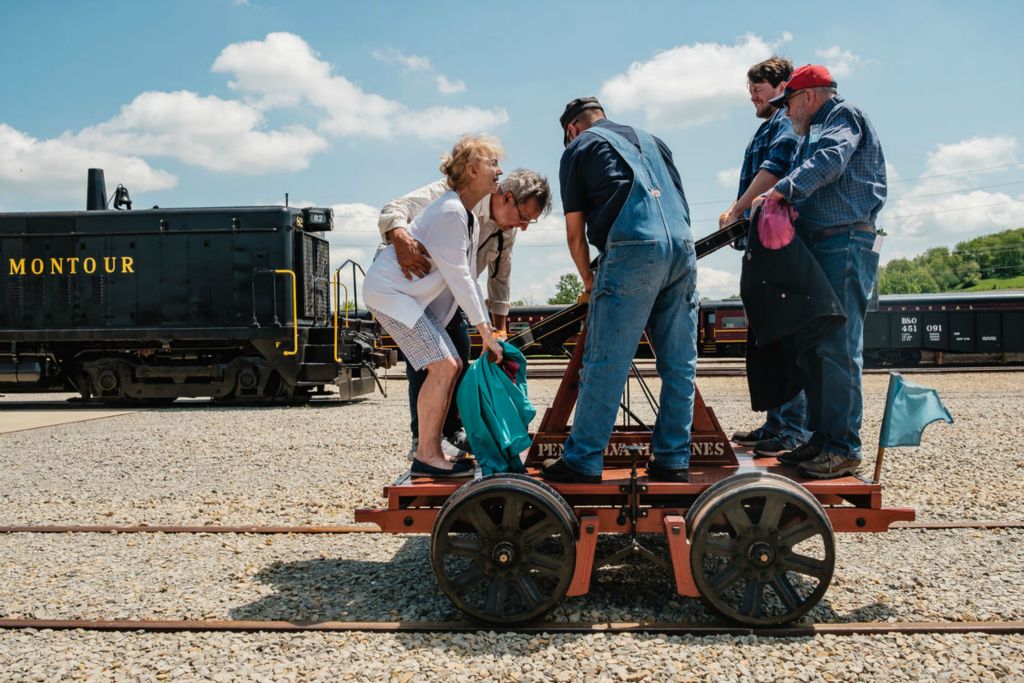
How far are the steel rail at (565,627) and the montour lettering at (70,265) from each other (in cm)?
1138

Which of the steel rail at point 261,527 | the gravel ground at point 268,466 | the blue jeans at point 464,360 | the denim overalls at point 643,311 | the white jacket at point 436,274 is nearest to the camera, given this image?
the denim overalls at point 643,311

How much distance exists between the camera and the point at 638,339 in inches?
135

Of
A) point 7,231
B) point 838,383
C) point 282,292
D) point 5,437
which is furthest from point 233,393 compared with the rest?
point 838,383

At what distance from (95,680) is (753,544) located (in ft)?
8.37

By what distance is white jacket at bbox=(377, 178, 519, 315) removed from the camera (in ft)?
13.3

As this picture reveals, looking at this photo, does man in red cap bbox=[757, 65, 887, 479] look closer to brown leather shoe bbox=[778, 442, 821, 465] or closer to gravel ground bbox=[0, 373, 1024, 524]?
brown leather shoe bbox=[778, 442, 821, 465]

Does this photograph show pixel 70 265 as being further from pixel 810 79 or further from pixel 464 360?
pixel 810 79

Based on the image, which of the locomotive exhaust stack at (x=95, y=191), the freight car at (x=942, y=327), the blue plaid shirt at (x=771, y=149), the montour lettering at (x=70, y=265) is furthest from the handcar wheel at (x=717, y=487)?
the freight car at (x=942, y=327)

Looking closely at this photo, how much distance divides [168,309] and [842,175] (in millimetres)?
12268

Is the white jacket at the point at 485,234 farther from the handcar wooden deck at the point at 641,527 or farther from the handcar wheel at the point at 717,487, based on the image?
the handcar wheel at the point at 717,487

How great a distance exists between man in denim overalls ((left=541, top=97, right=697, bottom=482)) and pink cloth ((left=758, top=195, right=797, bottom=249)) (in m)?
0.35

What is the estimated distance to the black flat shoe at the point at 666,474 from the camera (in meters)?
3.42

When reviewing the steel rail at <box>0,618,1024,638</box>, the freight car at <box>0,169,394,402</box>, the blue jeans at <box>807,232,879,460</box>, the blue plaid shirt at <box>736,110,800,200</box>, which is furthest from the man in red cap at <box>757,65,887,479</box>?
the freight car at <box>0,169,394,402</box>

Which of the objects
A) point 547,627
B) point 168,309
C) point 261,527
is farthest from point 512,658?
point 168,309
